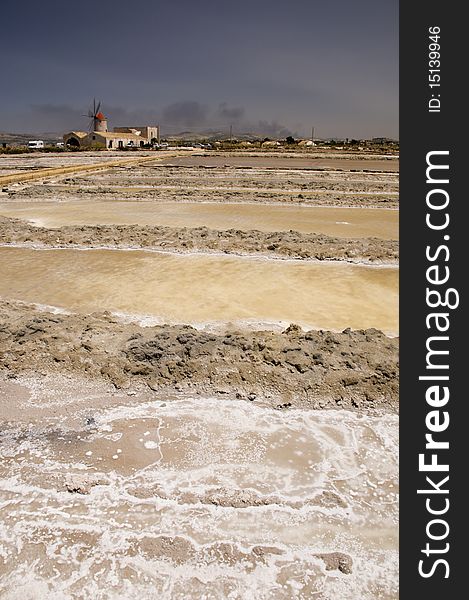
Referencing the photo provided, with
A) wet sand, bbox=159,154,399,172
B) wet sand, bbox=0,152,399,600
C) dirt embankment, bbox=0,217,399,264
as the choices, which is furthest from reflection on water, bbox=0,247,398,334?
wet sand, bbox=159,154,399,172

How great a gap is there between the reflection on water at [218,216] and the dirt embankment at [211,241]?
1.78 metres

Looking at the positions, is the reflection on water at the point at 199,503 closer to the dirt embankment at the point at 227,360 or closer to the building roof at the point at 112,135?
the dirt embankment at the point at 227,360

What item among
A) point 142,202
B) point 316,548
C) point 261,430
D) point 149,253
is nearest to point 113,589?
point 316,548

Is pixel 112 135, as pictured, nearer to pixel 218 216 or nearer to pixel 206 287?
pixel 218 216

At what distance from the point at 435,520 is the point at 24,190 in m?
23.8

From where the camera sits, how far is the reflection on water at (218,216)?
15.4 meters

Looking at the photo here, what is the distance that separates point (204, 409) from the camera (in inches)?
203

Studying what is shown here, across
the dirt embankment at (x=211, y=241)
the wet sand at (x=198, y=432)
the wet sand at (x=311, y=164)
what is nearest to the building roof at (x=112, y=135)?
the wet sand at (x=311, y=164)

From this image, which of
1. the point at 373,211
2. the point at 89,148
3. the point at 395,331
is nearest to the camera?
the point at 395,331

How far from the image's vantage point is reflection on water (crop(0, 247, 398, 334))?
793 cm

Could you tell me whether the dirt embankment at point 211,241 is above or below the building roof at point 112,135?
below

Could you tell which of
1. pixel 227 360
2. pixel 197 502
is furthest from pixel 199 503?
pixel 227 360

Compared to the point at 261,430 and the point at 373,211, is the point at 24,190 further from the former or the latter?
the point at 261,430

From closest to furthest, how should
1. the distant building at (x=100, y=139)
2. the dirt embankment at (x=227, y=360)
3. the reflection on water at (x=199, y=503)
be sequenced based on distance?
the reflection on water at (x=199, y=503), the dirt embankment at (x=227, y=360), the distant building at (x=100, y=139)
